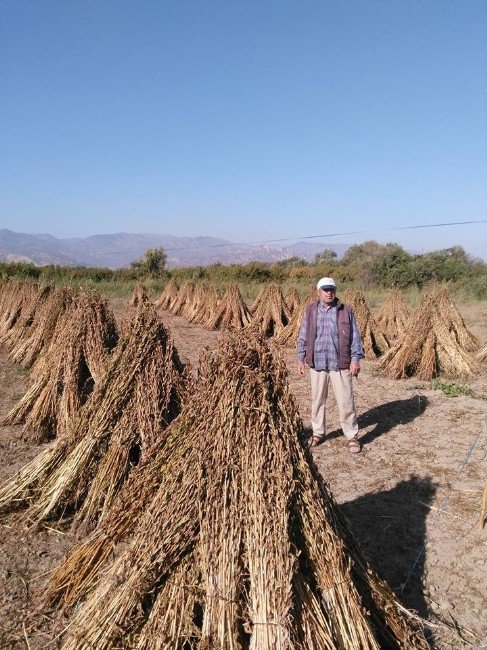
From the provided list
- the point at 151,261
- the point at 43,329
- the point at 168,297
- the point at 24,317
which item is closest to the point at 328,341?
the point at 43,329

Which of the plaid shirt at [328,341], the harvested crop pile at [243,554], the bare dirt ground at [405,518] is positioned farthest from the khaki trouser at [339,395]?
the harvested crop pile at [243,554]

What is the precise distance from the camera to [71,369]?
17.1 ft

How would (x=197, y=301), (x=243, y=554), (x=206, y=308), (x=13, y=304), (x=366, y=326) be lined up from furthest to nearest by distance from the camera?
(x=197, y=301), (x=206, y=308), (x=13, y=304), (x=366, y=326), (x=243, y=554)

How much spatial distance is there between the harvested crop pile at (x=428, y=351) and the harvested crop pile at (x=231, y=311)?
5.88 meters

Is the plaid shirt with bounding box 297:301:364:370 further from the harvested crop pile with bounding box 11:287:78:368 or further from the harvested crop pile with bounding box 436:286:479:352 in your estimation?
the harvested crop pile with bounding box 436:286:479:352

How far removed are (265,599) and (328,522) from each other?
49cm

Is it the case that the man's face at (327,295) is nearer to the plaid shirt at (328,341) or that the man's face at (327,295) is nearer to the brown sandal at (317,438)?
the plaid shirt at (328,341)

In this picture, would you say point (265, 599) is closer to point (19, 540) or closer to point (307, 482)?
point (307, 482)

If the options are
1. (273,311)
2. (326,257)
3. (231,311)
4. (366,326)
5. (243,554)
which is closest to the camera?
(243,554)

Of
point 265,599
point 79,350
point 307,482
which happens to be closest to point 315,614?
point 265,599

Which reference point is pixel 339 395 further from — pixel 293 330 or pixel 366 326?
pixel 293 330

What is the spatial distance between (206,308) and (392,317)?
264 inches

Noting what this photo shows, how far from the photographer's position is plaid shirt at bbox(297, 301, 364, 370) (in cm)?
508

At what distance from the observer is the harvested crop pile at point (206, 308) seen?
15.8m
